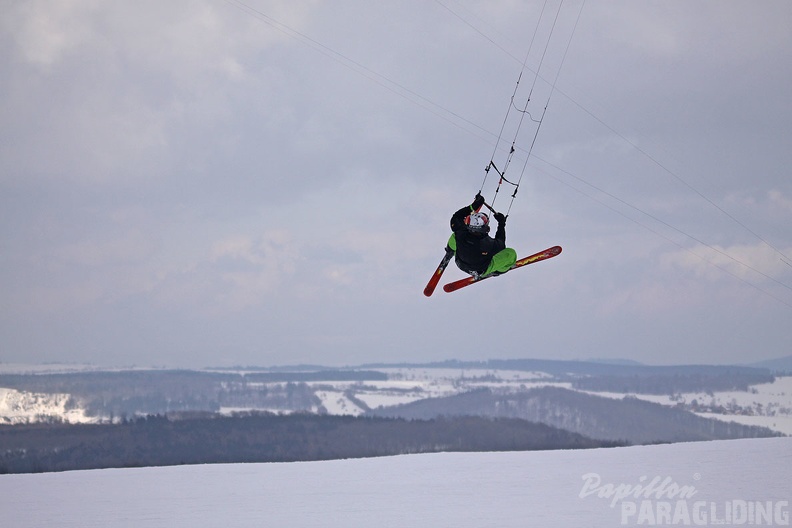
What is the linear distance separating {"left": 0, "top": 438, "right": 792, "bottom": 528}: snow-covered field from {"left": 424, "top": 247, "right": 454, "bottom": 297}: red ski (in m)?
7.95

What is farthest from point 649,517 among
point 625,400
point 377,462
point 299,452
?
point 625,400

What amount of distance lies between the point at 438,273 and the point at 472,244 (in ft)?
4.46

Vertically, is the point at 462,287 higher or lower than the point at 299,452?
higher

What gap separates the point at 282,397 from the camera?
15438cm

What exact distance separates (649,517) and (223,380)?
5724 inches

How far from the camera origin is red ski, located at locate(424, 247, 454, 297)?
16.2 meters

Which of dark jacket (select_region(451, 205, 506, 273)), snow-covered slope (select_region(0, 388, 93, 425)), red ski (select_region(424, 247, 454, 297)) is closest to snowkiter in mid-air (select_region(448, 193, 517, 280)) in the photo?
dark jacket (select_region(451, 205, 506, 273))

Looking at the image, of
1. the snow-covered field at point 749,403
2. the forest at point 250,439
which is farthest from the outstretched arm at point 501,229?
the snow-covered field at point 749,403

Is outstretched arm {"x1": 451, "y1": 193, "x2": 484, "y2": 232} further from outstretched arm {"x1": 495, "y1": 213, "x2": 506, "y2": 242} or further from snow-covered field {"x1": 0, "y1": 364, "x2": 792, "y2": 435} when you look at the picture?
snow-covered field {"x1": 0, "y1": 364, "x2": 792, "y2": 435}

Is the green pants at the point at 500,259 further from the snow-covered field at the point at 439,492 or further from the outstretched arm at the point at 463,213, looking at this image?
the snow-covered field at the point at 439,492

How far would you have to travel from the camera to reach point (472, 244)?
50.7ft

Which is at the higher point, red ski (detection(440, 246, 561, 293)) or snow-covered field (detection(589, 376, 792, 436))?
red ski (detection(440, 246, 561, 293))

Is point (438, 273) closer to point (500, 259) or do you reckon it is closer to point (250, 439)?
point (500, 259)

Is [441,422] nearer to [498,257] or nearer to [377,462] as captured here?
[377,462]
